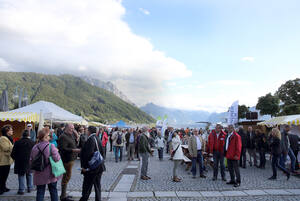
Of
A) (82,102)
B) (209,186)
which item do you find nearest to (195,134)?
(209,186)

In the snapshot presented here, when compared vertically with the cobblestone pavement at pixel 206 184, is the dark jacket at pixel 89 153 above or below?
above

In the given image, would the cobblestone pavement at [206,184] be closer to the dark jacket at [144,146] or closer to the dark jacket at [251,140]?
the dark jacket at [144,146]

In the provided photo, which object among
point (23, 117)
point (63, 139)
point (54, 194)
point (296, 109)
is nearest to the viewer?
point (54, 194)

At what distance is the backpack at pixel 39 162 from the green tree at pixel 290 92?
2723cm

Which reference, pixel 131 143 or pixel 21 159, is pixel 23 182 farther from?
pixel 131 143

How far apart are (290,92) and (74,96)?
143m

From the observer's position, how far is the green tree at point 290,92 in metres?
24.8

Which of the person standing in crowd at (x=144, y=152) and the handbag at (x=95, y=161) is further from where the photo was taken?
the person standing in crowd at (x=144, y=152)

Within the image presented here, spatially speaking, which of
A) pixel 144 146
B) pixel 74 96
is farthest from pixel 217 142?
pixel 74 96

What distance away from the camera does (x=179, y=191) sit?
21.6ft

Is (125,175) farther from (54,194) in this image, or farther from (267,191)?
(267,191)

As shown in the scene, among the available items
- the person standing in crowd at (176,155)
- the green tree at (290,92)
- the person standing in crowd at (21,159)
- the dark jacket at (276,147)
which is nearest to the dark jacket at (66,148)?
the person standing in crowd at (21,159)

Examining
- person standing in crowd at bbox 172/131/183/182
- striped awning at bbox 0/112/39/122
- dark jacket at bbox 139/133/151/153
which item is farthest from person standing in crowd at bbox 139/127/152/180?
striped awning at bbox 0/112/39/122

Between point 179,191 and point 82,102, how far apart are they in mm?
144712
